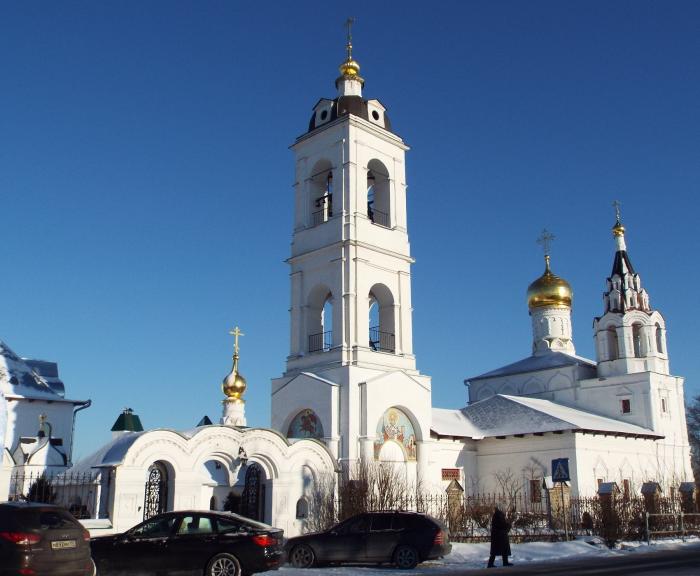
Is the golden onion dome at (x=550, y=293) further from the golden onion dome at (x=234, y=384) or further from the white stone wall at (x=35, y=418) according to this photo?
the white stone wall at (x=35, y=418)

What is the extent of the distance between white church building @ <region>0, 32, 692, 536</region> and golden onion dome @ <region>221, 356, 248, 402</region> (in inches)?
1.9

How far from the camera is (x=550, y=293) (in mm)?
43875

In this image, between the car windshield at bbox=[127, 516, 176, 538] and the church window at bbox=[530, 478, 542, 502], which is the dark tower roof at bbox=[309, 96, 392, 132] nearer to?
the church window at bbox=[530, 478, 542, 502]

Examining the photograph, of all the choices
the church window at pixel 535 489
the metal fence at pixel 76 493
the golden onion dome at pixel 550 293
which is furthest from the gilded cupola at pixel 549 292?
the metal fence at pixel 76 493

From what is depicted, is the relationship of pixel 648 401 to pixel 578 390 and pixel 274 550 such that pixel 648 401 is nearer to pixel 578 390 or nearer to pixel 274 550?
pixel 578 390

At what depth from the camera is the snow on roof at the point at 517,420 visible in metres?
31.3

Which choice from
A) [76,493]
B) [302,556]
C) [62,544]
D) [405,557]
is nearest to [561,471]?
[405,557]

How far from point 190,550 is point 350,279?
14852 mm

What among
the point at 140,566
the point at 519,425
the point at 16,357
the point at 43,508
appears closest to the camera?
the point at 43,508

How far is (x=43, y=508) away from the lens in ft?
34.0

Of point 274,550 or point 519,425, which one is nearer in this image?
point 274,550

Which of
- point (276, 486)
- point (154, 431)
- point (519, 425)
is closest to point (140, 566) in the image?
point (154, 431)

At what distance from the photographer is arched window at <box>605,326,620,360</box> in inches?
1532

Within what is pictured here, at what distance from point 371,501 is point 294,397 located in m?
5.81
